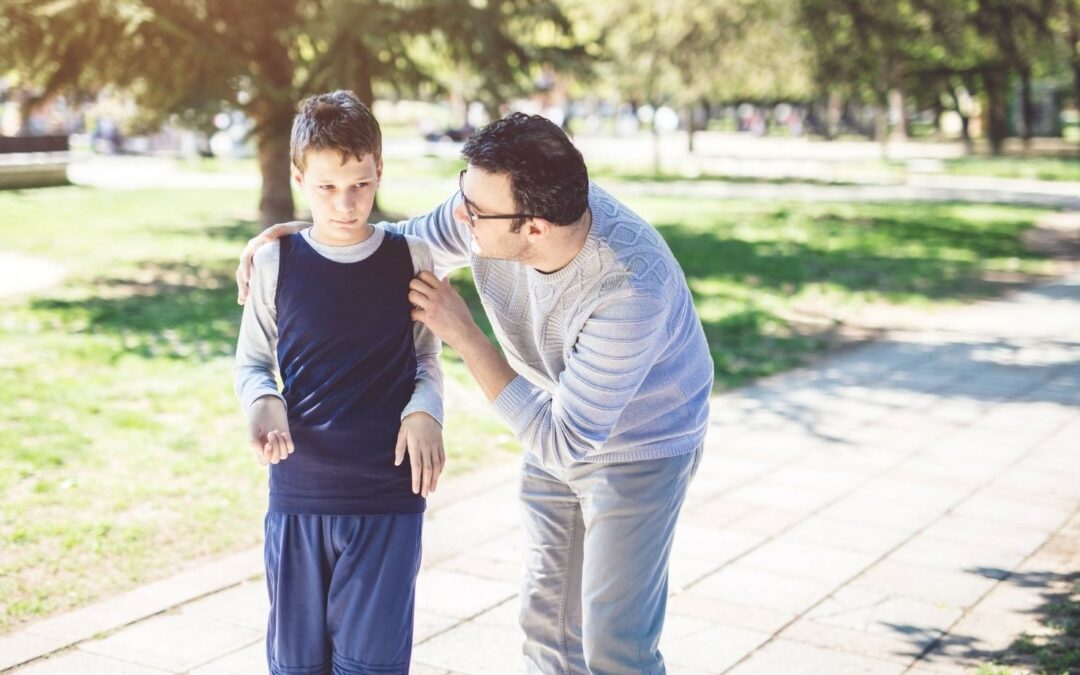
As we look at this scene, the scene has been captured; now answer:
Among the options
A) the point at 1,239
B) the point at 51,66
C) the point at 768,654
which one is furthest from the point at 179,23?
the point at 768,654

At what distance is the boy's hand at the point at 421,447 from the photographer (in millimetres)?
2842

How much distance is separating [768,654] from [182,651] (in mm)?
2051

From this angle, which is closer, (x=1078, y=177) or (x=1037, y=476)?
(x=1037, y=476)

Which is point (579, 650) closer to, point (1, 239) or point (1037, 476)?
point (1037, 476)

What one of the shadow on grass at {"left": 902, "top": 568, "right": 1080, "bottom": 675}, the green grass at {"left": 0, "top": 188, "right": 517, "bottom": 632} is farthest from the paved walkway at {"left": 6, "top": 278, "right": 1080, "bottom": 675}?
the green grass at {"left": 0, "top": 188, "right": 517, "bottom": 632}

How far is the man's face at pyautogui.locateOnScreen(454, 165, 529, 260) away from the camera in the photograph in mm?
2732

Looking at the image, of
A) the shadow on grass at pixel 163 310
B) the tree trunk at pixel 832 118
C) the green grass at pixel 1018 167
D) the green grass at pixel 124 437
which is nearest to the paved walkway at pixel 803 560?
the green grass at pixel 124 437

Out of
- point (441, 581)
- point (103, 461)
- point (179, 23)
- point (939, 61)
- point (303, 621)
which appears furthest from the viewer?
point (939, 61)

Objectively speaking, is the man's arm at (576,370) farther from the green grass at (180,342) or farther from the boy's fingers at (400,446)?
the green grass at (180,342)

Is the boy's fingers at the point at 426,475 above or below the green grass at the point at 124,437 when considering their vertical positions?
above

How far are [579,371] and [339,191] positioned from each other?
687 mm

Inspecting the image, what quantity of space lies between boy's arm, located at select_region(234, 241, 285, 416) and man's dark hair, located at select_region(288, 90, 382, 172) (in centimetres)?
26

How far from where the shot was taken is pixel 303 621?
2.97 metres

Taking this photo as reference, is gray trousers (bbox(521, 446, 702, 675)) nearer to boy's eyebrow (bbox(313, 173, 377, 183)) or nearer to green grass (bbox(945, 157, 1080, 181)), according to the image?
boy's eyebrow (bbox(313, 173, 377, 183))
